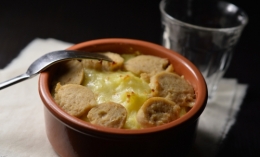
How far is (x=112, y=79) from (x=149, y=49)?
0.19 m

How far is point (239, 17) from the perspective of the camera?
1.32m

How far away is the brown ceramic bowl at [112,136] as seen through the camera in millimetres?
760

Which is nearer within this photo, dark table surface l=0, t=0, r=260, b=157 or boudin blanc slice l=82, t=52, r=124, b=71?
boudin blanc slice l=82, t=52, r=124, b=71

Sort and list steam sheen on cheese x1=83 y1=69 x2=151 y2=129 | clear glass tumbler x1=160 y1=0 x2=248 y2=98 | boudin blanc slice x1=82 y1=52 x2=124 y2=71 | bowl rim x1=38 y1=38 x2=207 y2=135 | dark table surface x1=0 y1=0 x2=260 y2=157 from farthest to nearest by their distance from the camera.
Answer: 1. dark table surface x1=0 y1=0 x2=260 y2=157
2. clear glass tumbler x1=160 y1=0 x2=248 y2=98
3. boudin blanc slice x1=82 y1=52 x2=124 y2=71
4. steam sheen on cheese x1=83 y1=69 x2=151 y2=129
5. bowl rim x1=38 y1=38 x2=207 y2=135

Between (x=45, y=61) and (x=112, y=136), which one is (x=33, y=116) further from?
(x=112, y=136)

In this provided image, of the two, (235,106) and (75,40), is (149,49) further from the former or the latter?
(75,40)

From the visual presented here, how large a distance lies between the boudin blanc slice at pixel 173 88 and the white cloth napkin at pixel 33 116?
0.51 feet

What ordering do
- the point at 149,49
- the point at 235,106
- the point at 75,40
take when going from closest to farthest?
1. the point at 149,49
2. the point at 235,106
3. the point at 75,40

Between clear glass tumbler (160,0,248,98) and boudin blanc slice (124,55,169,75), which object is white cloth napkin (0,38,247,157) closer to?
clear glass tumbler (160,0,248,98)

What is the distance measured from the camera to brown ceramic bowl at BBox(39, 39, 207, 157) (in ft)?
2.49

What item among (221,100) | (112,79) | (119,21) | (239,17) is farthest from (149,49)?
(119,21)

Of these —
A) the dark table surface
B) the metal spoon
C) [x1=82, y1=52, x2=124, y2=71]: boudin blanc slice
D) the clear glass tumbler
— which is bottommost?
the dark table surface

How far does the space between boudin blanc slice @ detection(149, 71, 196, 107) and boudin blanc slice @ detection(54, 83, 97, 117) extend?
16cm

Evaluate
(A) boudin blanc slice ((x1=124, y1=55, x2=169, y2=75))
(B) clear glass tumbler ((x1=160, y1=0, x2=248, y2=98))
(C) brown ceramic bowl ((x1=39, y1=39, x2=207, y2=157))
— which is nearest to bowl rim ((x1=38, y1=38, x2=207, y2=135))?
(C) brown ceramic bowl ((x1=39, y1=39, x2=207, y2=157))
